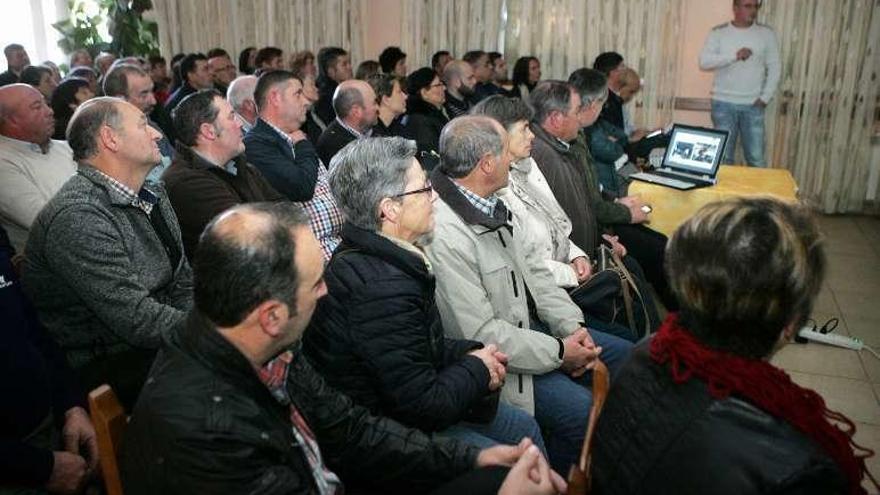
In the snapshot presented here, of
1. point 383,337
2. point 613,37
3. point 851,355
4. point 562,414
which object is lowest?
point 851,355

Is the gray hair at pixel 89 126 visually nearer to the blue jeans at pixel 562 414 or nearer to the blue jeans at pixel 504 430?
the blue jeans at pixel 504 430

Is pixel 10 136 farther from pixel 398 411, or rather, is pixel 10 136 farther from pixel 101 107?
pixel 398 411

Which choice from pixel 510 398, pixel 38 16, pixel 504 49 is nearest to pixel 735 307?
pixel 510 398

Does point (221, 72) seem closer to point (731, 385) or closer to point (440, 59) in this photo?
point (440, 59)

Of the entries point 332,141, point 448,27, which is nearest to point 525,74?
point 448,27

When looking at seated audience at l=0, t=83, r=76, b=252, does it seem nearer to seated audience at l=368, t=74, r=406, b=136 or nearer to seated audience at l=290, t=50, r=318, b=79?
seated audience at l=368, t=74, r=406, b=136

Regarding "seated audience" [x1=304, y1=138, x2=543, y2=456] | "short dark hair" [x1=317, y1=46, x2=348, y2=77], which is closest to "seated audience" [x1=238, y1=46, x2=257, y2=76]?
"short dark hair" [x1=317, y1=46, x2=348, y2=77]

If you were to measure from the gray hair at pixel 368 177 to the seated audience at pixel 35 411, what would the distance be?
860 millimetres

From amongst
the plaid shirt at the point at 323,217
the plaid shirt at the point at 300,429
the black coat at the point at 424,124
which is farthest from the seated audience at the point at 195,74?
the plaid shirt at the point at 300,429

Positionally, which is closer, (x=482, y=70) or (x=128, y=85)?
(x=128, y=85)

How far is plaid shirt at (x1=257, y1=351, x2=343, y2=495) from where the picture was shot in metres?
1.36

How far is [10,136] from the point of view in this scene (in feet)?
9.63

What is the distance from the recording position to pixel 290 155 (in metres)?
3.26

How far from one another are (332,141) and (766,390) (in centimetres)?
303
